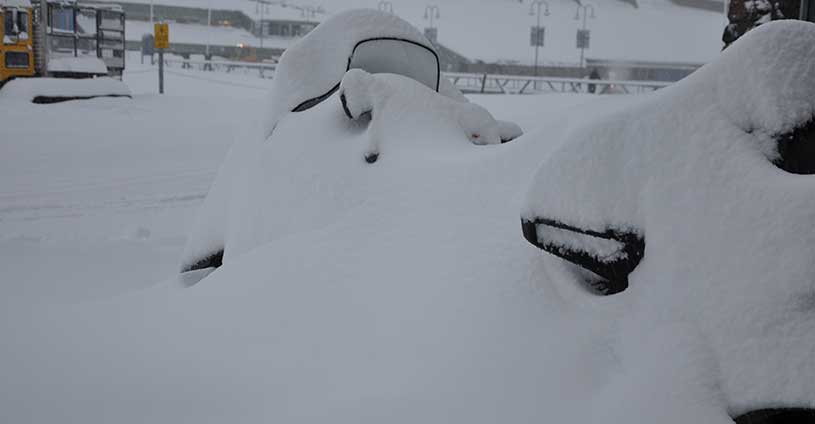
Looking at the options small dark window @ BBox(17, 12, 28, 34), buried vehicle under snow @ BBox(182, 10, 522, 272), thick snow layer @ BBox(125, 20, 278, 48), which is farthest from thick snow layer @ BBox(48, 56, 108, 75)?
thick snow layer @ BBox(125, 20, 278, 48)

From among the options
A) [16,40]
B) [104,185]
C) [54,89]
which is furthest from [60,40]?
[104,185]

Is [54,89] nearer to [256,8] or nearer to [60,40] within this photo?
[60,40]

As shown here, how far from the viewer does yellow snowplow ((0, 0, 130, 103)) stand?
16.3m

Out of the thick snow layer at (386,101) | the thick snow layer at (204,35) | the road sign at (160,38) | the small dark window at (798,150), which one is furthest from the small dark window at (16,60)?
the thick snow layer at (204,35)

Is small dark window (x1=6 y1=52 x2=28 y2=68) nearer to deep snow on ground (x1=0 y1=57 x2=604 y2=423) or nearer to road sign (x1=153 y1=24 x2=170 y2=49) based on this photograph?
road sign (x1=153 y1=24 x2=170 y2=49)

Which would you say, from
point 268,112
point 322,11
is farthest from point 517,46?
point 268,112

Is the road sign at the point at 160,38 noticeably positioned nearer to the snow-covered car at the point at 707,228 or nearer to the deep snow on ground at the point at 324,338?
the deep snow on ground at the point at 324,338

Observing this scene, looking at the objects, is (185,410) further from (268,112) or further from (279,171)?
(268,112)

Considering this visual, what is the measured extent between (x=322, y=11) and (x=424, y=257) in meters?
64.1

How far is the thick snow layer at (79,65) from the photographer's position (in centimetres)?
1784

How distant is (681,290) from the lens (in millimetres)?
1725

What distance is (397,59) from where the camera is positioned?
4.07m

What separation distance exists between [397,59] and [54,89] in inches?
541

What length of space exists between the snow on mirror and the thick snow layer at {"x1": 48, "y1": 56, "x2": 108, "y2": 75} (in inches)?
624
